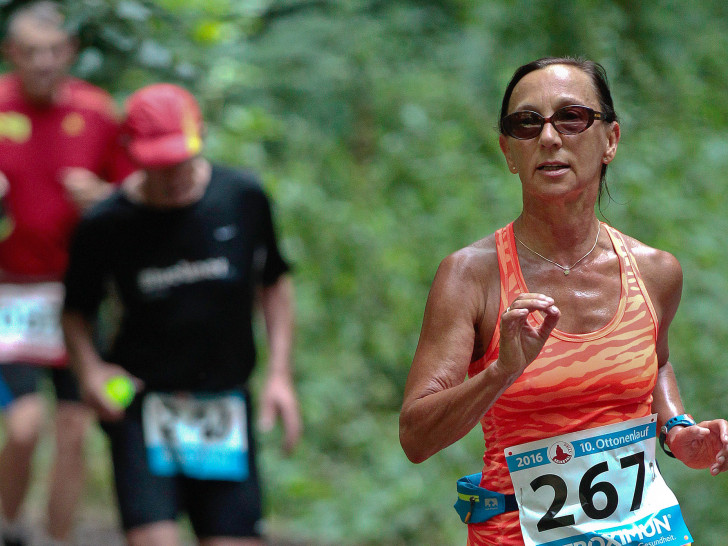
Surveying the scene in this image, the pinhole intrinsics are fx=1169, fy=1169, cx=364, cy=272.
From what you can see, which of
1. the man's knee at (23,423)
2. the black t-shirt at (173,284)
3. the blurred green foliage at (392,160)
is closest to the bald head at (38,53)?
the blurred green foliage at (392,160)

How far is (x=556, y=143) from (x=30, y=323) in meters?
3.85

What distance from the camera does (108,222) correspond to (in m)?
4.46

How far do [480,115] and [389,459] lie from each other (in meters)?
3.18

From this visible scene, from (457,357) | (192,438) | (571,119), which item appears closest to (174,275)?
(192,438)

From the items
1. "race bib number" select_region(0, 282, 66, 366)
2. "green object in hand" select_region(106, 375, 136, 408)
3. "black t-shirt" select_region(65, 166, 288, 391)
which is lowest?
"race bib number" select_region(0, 282, 66, 366)

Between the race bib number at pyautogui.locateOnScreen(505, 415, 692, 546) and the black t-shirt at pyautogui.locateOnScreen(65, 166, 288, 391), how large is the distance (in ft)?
6.22

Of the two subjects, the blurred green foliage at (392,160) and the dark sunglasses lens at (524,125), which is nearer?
the dark sunglasses lens at (524,125)

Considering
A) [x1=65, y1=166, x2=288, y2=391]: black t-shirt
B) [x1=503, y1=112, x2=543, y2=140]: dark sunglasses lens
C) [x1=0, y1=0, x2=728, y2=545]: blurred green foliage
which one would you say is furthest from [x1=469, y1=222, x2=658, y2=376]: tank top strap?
[x1=0, y1=0, x2=728, y2=545]: blurred green foliage

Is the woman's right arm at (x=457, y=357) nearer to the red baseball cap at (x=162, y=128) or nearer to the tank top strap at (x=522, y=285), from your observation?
the tank top strap at (x=522, y=285)

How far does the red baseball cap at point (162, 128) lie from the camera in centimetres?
441

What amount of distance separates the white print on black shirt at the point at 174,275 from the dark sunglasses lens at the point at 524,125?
6.26 feet

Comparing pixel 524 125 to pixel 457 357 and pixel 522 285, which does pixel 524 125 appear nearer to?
pixel 522 285

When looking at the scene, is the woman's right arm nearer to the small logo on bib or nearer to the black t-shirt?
the small logo on bib

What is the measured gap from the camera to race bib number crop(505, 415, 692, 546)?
283 cm
